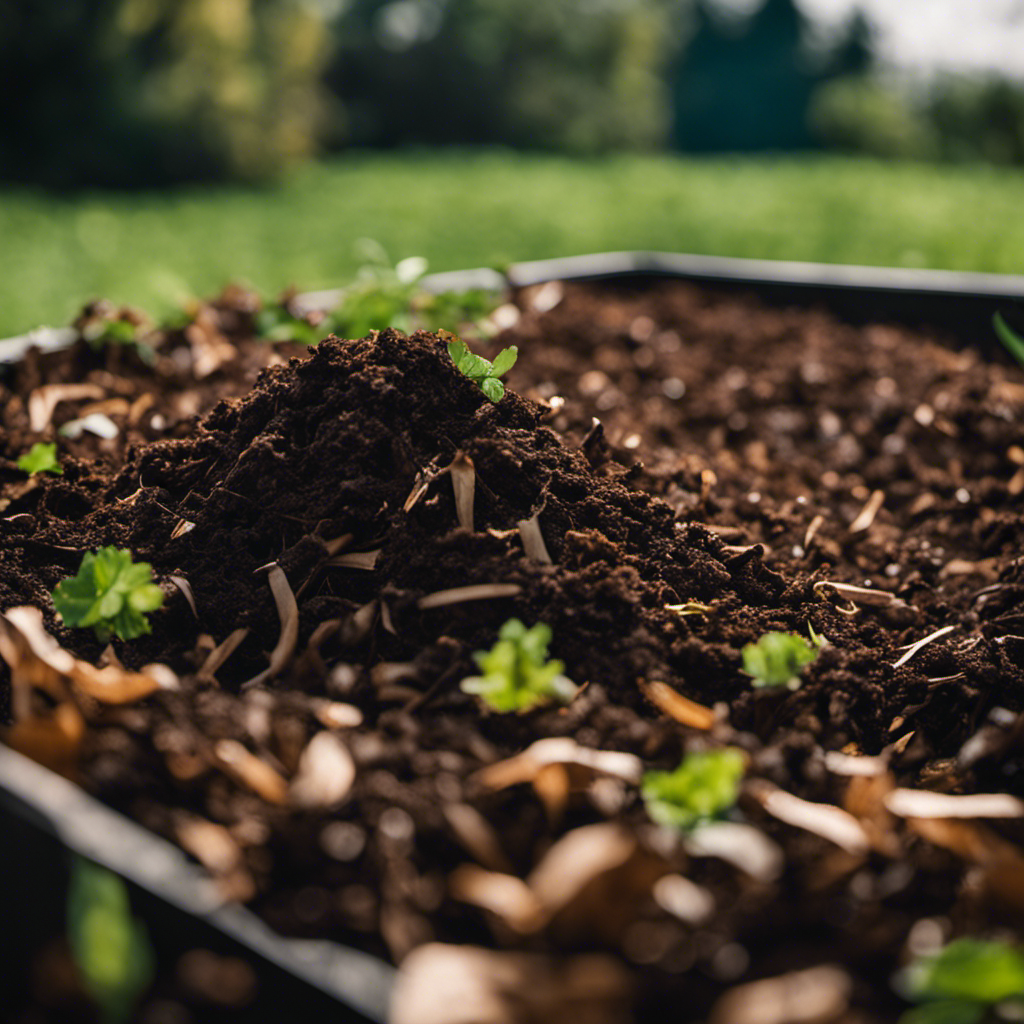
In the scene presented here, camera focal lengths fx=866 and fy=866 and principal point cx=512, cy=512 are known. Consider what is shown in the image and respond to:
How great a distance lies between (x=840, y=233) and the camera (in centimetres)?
521

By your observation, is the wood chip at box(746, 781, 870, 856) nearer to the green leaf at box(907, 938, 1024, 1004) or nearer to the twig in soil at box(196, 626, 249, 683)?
the green leaf at box(907, 938, 1024, 1004)

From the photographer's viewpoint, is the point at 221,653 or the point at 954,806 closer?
the point at 954,806

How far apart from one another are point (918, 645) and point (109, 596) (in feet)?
4.30

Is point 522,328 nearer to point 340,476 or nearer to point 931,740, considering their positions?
point 340,476

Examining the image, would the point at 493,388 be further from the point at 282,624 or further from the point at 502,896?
the point at 502,896

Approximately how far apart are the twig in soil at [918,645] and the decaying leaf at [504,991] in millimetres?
846

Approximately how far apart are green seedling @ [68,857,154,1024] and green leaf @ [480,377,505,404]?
913 mm

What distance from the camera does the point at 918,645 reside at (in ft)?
4.89

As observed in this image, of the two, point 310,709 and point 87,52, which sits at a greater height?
point 87,52

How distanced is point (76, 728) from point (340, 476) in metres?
0.57

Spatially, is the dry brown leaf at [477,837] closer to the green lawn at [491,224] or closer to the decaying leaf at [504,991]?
the decaying leaf at [504,991]

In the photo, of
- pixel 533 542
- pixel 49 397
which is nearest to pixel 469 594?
pixel 533 542

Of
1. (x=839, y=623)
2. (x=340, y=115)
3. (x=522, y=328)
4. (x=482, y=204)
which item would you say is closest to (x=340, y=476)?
(x=839, y=623)

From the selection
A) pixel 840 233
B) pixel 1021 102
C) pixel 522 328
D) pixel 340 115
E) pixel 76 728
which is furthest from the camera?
pixel 1021 102
